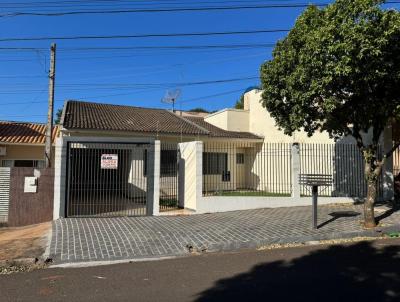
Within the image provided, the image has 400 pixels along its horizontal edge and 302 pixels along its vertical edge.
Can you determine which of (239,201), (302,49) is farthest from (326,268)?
(239,201)

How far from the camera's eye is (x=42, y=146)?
21.5m

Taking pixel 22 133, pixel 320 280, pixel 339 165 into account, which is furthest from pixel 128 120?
pixel 320 280

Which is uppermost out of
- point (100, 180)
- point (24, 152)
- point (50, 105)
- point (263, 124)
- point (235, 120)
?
point (235, 120)

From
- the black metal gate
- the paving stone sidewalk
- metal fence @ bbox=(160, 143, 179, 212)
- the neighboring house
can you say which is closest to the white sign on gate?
the black metal gate

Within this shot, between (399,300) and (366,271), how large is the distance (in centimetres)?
140

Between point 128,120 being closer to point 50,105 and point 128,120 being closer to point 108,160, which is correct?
point 50,105

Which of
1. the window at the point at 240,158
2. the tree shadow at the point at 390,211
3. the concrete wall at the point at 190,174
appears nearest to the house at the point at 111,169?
the concrete wall at the point at 190,174

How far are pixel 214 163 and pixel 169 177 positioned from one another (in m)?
2.35

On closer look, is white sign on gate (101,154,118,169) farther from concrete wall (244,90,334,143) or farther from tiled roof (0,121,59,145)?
tiled roof (0,121,59,145)

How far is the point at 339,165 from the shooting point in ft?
50.5

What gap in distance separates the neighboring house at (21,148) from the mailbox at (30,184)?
823cm

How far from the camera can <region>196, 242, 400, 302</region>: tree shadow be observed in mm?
5332

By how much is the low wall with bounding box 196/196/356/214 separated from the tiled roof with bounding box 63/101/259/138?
6.29 m

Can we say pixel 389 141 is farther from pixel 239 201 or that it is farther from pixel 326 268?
pixel 326 268
